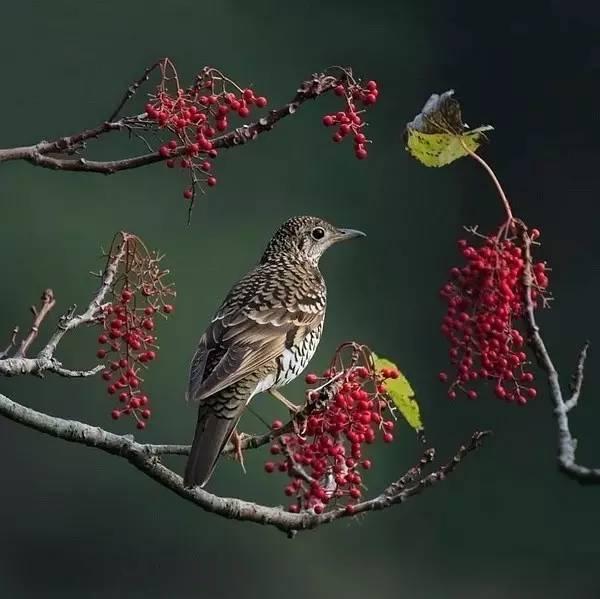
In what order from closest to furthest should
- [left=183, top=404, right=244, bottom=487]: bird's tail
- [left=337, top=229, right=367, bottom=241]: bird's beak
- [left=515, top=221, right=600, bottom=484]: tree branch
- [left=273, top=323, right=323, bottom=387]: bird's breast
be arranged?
[left=515, top=221, right=600, bottom=484]: tree branch
[left=183, top=404, right=244, bottom=487]: bird's tail
[left=273, top=323, right=323, bottom=387]: bird's breast
[left=337, top=229, right=367, bottom=241]: bird's beak

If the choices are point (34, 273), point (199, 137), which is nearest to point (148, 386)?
point (34, 273)

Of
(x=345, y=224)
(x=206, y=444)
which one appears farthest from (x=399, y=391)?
(x=345, y=224)

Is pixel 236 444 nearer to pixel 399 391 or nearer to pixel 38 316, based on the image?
pixel 38 316

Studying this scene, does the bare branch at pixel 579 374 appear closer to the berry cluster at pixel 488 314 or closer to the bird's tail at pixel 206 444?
the berry cluster at pixel 488 314

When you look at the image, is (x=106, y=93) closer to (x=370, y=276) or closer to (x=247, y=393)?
(x=370, y=276)

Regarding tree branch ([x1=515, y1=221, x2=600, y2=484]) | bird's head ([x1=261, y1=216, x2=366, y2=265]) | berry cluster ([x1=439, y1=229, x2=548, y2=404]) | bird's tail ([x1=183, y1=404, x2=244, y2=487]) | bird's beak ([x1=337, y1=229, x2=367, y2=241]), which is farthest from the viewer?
bird's head ([x1=261, y1=216, x2=366, y2=265])

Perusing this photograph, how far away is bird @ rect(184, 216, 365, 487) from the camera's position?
3.01m

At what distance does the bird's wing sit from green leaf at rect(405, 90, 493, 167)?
29.5 inches

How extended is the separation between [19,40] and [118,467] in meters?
4.42

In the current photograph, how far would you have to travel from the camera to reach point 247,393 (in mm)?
3260

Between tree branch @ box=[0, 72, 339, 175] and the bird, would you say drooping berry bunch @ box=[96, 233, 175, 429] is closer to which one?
the bird

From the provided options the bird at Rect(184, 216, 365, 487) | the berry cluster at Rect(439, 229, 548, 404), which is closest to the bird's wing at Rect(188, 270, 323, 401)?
the bird at Rect(184, 216, 365, 487)

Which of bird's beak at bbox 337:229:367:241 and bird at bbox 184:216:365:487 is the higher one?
bird's beak at bbox 337:229:367:241

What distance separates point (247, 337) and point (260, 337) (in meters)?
0.05
